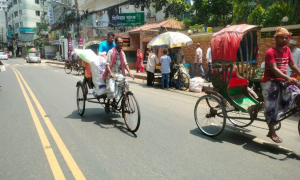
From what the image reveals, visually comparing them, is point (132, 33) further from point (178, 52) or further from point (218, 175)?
point (218, 175)

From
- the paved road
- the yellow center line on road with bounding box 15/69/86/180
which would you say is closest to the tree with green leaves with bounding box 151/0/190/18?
the paved road

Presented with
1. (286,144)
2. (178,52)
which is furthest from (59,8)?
(286,144)

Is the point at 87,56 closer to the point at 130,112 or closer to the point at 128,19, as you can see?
the point at 130,112

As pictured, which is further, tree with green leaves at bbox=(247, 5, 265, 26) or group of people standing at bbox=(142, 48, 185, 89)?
tree with green leaves at bbox=(247, 5, 265, 26)

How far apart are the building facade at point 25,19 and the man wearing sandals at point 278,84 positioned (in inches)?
2658

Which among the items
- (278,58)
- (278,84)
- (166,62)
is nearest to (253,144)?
(278,84)

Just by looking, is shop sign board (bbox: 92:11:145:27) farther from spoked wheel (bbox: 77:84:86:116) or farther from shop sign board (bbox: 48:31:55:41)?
shop sign board (bbox: 48:31:55:41)

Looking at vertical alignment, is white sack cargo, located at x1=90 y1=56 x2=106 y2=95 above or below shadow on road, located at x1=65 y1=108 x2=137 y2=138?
above

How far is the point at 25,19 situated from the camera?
214 ft

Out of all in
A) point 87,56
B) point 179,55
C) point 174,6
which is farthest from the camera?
point 174,6

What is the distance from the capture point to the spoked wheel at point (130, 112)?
483 cm

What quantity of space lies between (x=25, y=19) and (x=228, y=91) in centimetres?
7183

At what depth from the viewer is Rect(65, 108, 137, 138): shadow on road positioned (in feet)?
17.7

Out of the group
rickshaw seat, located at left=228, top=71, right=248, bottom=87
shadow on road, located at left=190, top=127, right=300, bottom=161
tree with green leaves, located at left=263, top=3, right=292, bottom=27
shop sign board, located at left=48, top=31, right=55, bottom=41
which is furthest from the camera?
shop sign board, located at left=48, top=31, right=55, bottom=41
